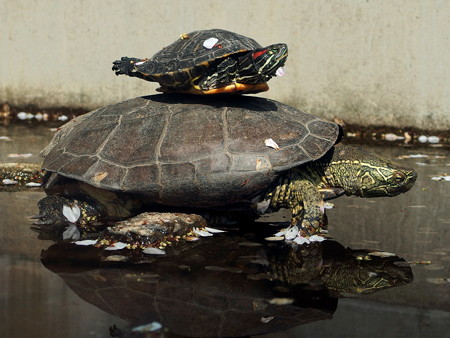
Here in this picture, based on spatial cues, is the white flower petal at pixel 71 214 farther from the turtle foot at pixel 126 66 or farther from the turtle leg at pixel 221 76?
the turtle leg at pixel 221 76

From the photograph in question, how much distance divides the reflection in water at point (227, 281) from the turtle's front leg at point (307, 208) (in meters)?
0.18

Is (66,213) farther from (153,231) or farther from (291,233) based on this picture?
(291,233)

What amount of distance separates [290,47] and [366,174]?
20.3 feet

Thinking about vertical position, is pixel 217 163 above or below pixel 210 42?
below

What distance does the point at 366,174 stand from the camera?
5625mm

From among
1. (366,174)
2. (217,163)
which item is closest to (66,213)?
(217,163)

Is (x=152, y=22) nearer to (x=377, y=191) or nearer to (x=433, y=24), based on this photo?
(x=433, y=24)

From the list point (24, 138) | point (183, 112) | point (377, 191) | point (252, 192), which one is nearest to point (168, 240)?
point (252, 192)

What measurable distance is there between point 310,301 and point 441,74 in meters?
7.85

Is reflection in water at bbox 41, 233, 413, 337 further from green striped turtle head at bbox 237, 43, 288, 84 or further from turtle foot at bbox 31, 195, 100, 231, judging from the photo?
green striped turtle head at bbox 237, 43, 288, 84

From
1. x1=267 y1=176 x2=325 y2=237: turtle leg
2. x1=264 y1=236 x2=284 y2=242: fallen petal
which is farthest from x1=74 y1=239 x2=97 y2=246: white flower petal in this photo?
x1=267 y1=176 x2=325 y2=237: turtle leg

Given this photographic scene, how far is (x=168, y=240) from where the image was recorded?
16.9ft

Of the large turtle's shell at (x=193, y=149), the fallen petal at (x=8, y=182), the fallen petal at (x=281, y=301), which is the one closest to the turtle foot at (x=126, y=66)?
the large turtle's shell at (x=193, y=149)

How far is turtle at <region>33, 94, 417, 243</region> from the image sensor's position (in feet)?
17.5
